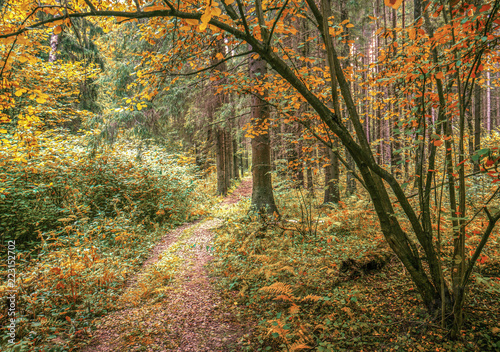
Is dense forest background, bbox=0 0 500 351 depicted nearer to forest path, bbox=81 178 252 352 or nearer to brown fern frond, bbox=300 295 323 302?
brown fern frond, bbox=300 295 323 302

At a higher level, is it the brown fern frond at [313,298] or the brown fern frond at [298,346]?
the brown fern frond at [313,298]

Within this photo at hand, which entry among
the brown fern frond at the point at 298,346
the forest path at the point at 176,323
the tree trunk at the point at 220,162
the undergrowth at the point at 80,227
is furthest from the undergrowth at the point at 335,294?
the tree trunk at the point at 220,162

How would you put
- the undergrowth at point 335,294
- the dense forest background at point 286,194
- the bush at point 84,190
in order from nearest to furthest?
the dense forest background at point 286,194
the undergrowth at point 335,294
the bush at point 84,190

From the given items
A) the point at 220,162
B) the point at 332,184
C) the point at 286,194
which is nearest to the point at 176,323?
the point at 332,184

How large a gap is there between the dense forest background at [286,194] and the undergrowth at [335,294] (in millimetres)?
26

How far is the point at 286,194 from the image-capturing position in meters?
10.3

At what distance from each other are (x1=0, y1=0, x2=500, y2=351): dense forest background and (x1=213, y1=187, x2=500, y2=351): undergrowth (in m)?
0.03

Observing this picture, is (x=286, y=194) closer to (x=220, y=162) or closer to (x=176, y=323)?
(x=220, y=162)

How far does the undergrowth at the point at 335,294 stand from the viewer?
8.57 ft

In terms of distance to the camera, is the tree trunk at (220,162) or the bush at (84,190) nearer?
the bush at (84,190)

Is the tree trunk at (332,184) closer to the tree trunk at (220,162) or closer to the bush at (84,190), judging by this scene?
the bush at (84,190)

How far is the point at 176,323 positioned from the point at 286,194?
24.0 feet

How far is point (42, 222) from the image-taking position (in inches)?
256

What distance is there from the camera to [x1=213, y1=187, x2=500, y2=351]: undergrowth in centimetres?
261
